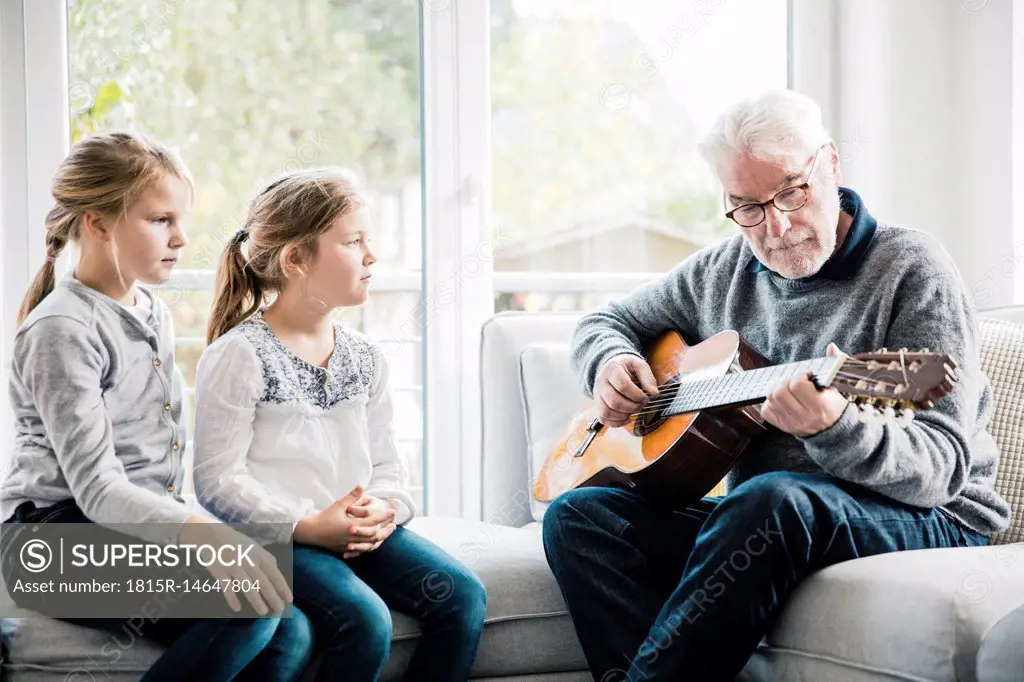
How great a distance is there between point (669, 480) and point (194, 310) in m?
1.39

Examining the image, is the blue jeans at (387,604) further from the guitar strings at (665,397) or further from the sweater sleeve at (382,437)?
the guitar strings at (665,397)

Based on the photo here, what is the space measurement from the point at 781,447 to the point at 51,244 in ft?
4.08

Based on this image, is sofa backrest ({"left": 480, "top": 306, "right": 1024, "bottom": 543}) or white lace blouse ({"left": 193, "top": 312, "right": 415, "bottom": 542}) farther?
sofa backrest ({"left": 480, "top": 306, "right": 1024, "bottom": 543})

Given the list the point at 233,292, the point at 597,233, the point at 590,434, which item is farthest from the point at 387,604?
the point at 597,233

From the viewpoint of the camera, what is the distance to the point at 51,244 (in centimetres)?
169

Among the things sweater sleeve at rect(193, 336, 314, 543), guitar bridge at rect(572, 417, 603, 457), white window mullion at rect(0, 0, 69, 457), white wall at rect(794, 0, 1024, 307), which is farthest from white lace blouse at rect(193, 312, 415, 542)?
white wall at rect(794, 0, 1024, 307)

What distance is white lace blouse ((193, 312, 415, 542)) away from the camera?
1633mm

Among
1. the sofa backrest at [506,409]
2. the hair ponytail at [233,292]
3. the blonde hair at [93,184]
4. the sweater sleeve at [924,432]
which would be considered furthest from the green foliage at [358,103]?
the sweater sleeve at [924,432]

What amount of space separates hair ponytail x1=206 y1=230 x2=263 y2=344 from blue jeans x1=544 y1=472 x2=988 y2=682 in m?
0.79

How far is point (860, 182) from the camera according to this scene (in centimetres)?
278

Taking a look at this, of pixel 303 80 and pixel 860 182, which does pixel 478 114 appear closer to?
pixel 303 80

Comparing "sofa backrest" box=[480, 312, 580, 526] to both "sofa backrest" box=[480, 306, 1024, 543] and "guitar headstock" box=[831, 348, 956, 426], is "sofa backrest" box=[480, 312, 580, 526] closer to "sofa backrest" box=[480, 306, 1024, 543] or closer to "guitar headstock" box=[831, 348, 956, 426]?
"sofa backrest" box=[480, 306, 1024, 543]

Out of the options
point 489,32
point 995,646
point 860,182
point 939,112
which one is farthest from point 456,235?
point 995,646

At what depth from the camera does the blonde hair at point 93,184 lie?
5.50 ft
